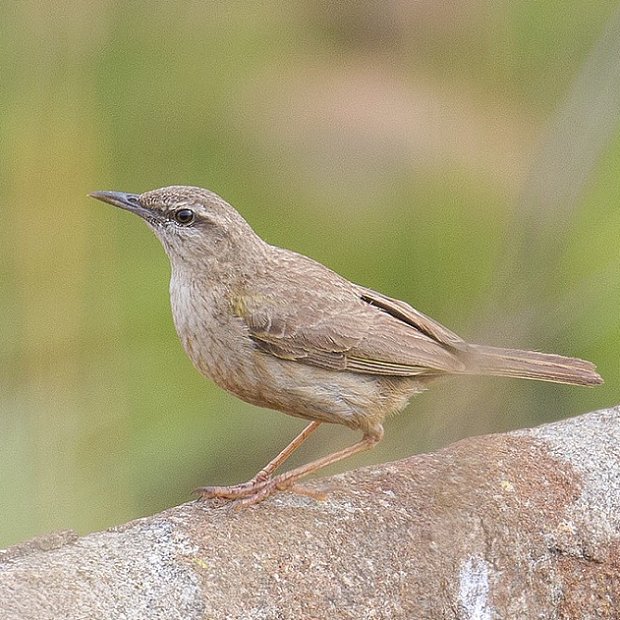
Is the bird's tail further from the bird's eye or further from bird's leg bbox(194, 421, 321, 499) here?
the bird's eye

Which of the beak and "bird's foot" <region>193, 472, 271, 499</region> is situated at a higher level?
the beak

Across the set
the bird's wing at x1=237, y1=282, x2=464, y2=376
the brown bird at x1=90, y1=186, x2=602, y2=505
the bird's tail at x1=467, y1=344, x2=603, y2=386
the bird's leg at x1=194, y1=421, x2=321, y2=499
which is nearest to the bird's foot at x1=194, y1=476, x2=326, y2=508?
the bird's leg at x1=194, y1=421, x2=321, y2=499

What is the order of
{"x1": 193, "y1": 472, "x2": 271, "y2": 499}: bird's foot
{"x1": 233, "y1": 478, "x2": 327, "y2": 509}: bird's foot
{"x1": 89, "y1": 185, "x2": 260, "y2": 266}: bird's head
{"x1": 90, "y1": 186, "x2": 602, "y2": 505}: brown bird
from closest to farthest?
{"x1": 233, "y1": 478, "x2": 327, "y2": 509}: bird's foot → {"x1": 193, "y1": 472, "x2": 271, "y2": 499}: bird's foot → {"x1": 90, "y1": 186, "x2": 602, "y2": 505}: brown bird → {"x1": 89, "y1": 185, "x2": 260, "y2": 266}: bird's head

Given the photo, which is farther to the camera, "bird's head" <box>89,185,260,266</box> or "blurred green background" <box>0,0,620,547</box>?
"bird's head" <box>89,185,260,266</box>

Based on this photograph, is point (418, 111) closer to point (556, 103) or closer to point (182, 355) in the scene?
point (556, 103)

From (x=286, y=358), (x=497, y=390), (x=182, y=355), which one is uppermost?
(x=497, y=390)

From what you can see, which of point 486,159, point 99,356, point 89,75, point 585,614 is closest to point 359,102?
point 486,159

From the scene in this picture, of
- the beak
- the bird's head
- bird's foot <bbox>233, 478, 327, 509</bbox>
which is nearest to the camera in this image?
bird's foot <bbox>233, 478, 327, 509</bbox>
